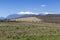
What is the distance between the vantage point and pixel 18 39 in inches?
1114

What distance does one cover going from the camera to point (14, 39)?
28.0 meters

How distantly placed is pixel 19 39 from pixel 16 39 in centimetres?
45

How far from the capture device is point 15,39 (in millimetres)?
28078

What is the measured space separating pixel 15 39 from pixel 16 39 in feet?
0.48

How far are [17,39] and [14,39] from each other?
0.51m

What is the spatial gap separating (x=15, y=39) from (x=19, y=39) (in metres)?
0.59

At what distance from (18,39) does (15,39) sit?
1.53ft

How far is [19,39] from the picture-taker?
2828 cm

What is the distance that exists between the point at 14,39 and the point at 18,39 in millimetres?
631

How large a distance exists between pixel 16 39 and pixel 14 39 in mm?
307

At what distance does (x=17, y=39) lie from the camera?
2830cm
